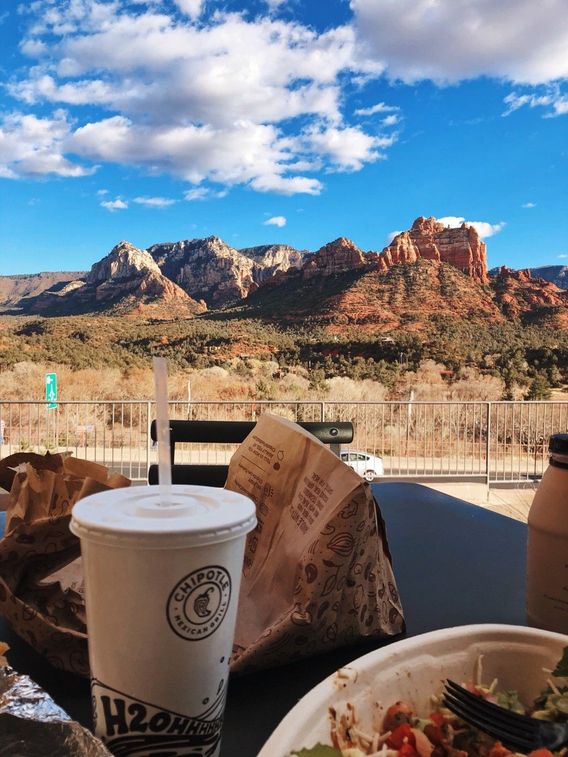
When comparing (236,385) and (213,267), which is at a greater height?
(213,267)

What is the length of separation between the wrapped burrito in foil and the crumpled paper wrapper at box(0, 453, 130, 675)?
0.10 meters

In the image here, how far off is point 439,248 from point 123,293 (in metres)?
20.7

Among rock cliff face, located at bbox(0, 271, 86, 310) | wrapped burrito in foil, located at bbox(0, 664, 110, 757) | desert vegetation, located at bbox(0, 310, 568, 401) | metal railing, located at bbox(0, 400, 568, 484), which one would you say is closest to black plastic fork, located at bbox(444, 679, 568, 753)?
wrapped burrito in foil, located at bbox(0, 664, 110, 757)

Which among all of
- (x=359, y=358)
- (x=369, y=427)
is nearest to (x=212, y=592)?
(x=369, y=427)

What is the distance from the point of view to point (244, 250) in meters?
51.8

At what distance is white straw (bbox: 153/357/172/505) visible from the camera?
41 cm

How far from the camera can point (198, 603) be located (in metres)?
0.39

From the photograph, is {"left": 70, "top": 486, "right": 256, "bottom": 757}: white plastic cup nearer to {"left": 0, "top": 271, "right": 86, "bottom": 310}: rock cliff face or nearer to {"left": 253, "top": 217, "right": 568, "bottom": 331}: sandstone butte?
{"left": 253, "top": 217, "right": 568, "bottom": 331}: sandstone butte

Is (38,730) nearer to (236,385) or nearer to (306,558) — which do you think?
(306,558)

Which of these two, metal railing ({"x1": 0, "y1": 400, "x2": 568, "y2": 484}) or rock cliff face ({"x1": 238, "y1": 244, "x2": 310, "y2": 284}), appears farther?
rock cliff face ({"x1": 238, "y1": 244, "x2": 310, "y2": 284})

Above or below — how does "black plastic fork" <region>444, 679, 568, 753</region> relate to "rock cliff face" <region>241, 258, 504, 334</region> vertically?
below

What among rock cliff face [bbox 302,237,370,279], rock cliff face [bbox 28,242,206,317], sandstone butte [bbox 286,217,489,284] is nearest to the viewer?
rock cliff face [bbox 28,242,206,317]

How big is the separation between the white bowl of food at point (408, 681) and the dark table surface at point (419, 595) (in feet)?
0.33

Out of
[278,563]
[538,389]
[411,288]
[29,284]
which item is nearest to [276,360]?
[538,389]
